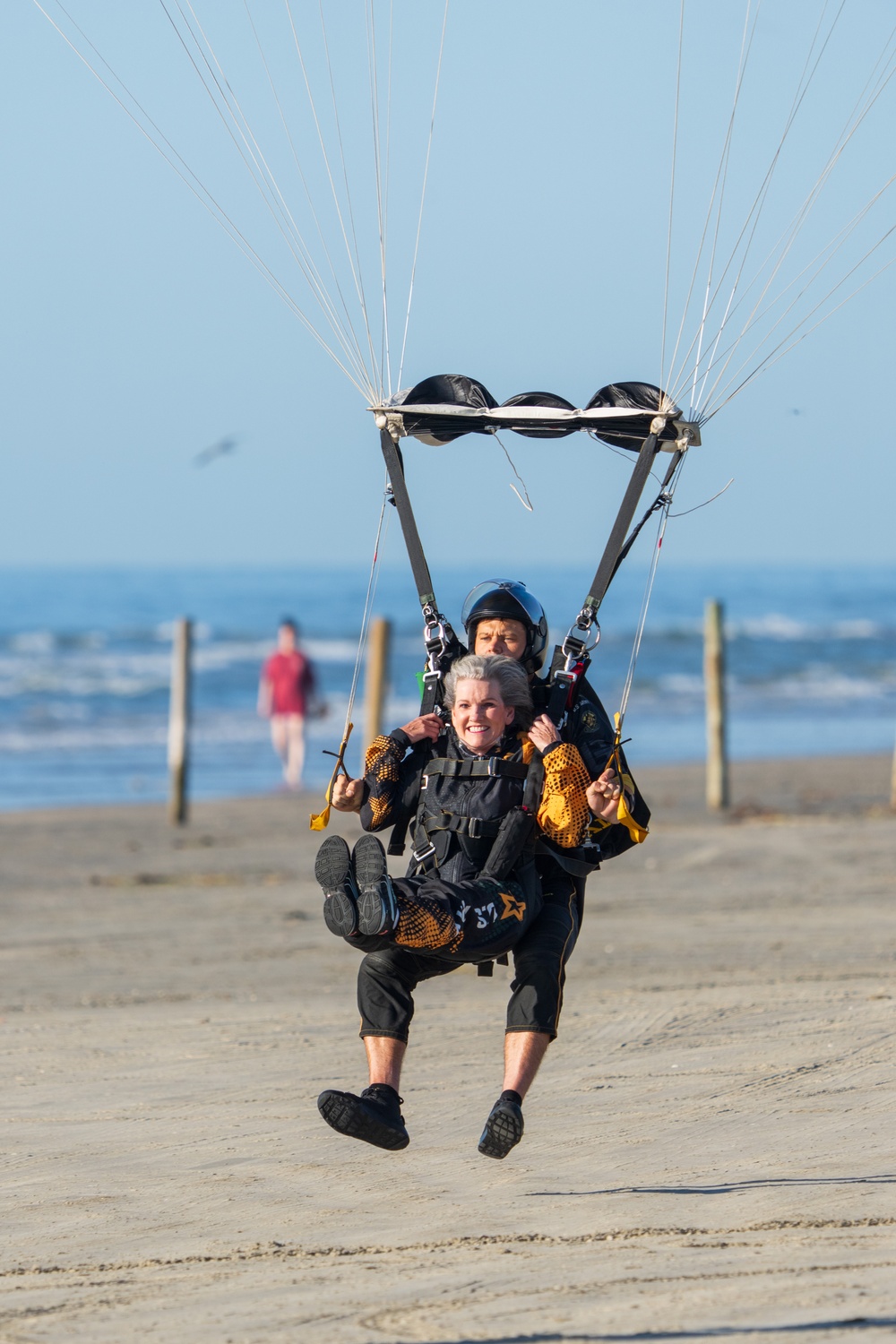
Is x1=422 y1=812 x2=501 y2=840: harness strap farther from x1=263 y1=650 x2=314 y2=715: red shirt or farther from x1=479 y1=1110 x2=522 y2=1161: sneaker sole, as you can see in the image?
x1=263 y1=650 x2=314 y2=715: red shirt

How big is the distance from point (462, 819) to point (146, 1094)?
2.34m

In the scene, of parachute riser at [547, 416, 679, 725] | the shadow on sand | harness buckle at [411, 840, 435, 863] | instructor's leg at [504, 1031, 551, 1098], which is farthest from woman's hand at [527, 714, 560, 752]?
the shadow on sand

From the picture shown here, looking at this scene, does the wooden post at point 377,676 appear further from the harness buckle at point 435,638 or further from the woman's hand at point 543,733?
the woman's hand at point 543,733

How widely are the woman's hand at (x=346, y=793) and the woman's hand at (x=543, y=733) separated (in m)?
0.59

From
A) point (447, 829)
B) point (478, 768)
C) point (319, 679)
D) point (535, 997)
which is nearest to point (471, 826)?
point (447, 829)

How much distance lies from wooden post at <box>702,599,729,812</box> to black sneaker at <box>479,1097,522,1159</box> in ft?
37.7

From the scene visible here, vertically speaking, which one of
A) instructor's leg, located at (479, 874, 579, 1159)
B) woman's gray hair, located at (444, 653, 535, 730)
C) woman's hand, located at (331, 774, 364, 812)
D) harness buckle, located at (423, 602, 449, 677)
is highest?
harness buckle, located at (423, 602, 449, 677)

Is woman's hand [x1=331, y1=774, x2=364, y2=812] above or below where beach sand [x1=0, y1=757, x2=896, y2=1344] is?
above

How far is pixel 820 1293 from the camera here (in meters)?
4.12

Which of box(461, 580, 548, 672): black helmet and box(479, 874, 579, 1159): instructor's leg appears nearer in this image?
box(479, 874, 579, 1159): instructor's leg

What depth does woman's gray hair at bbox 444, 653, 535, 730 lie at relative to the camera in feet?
17.0

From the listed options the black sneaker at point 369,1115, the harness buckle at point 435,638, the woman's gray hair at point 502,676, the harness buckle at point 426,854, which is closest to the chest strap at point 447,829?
the harness buckle at point 426,854

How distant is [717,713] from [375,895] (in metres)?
11.7

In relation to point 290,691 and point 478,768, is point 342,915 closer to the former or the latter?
point 478,768
